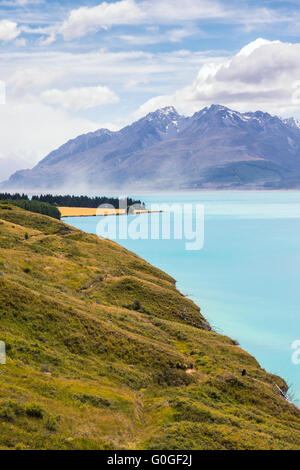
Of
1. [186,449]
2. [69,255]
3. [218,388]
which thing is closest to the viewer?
[186,449]

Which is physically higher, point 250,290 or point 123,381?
point 250,290

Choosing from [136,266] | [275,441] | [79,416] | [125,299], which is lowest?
[275,441]

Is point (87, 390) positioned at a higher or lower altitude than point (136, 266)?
lower

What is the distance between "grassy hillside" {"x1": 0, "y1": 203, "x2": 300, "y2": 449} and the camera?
29.3 m

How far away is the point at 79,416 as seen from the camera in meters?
30.9

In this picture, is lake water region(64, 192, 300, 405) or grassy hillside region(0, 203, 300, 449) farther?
lake water region(64, 192, 300, 405)

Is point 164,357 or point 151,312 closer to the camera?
point 164,357

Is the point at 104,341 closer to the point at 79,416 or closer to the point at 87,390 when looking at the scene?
the point at 87,390

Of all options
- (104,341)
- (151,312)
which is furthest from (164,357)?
(151,312)

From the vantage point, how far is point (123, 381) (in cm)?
4247

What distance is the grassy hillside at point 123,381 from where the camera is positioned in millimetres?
29303

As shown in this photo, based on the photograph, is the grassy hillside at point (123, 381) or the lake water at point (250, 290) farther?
the lake water at point (250, 290)

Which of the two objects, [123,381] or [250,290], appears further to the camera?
[250,290]
